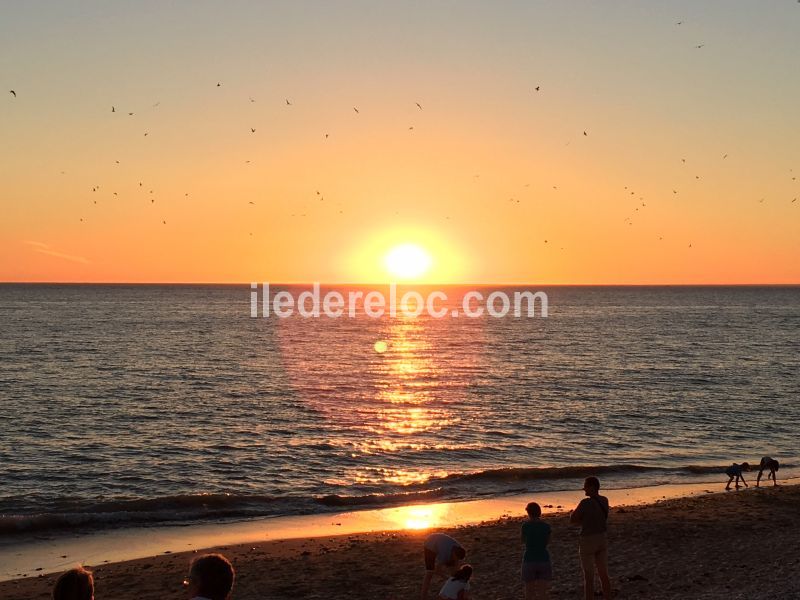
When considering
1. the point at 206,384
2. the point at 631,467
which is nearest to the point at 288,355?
the point at 206,384

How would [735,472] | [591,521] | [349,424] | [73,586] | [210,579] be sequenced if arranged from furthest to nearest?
[349,424] < [735,472] < [591,521] < [210,579] < [73,586]

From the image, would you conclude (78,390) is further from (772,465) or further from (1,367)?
(772,465)

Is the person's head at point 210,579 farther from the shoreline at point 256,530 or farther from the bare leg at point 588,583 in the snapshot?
the shoreline at point 256,530

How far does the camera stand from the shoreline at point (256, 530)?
18.9 m

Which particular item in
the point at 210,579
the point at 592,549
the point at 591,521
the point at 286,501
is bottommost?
the point at 286,501

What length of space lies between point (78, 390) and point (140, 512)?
28.1 m

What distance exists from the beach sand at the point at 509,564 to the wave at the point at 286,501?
401 cm

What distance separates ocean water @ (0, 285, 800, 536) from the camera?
2569 centimetres

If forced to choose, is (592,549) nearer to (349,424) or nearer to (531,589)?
(531,589)

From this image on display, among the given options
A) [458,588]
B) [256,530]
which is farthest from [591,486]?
[256,530]

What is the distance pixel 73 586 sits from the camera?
17.2ft

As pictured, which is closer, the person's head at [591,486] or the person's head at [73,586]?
the person's head at [73,586]

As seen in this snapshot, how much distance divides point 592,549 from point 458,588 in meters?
3.00

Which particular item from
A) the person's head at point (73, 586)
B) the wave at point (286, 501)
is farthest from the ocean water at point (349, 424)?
the person's head at point (73, 586)
